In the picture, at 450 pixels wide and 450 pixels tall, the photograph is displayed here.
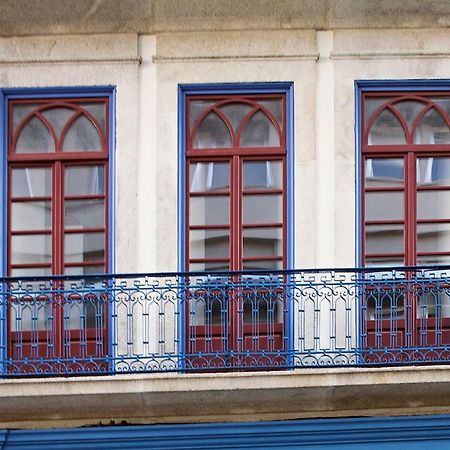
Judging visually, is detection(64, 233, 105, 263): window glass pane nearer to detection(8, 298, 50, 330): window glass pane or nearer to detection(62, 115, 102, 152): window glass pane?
detection(8, 298, 50, 330): window glass pane

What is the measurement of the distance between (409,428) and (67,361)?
123 inches

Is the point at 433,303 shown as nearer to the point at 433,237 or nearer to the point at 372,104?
the point at 433,237

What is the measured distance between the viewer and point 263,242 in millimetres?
10312

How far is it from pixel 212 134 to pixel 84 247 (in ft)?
5.26

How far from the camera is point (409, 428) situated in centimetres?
989

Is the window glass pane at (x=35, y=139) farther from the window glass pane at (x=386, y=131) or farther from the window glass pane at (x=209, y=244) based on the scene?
the window glass pane at (x=386, y=131)

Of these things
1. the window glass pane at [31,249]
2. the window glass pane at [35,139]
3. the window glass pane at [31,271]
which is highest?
the window glass pane at [35,139]

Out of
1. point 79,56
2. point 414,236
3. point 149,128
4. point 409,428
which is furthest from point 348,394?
point 79,56

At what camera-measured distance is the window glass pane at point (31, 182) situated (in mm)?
10445

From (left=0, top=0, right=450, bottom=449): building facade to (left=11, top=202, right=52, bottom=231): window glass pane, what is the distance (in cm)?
2

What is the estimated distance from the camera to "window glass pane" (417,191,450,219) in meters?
10.4

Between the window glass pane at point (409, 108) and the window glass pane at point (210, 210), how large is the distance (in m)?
1.83

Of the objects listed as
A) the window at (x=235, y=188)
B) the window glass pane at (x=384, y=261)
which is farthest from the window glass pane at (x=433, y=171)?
the window at (x=235, y=188)

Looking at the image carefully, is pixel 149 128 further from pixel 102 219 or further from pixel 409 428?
pixel 409 428
